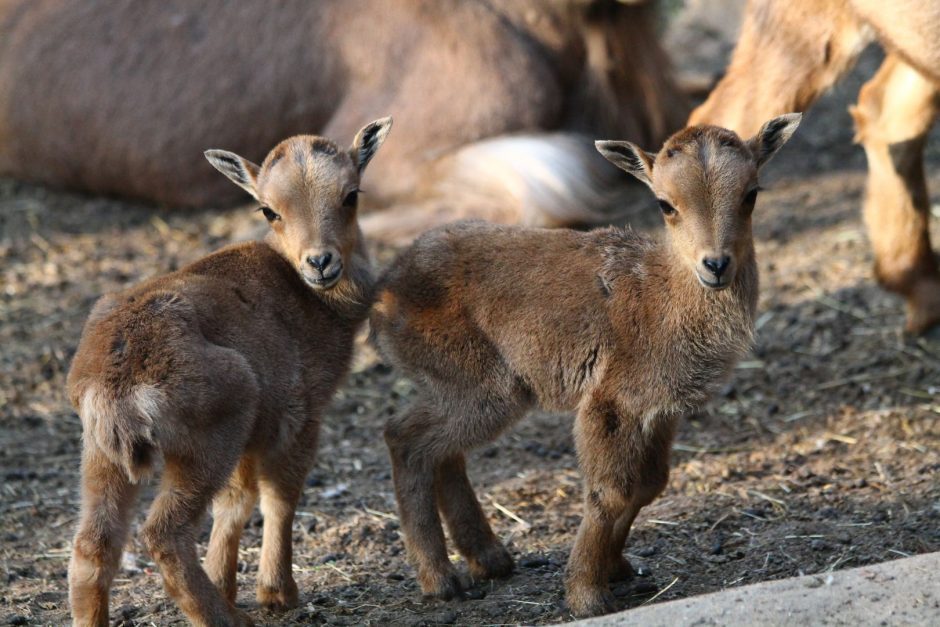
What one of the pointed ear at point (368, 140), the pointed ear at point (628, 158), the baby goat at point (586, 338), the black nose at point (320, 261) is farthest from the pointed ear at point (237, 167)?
the pointed ear at point (628, 158)

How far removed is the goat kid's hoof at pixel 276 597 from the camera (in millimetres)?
4664

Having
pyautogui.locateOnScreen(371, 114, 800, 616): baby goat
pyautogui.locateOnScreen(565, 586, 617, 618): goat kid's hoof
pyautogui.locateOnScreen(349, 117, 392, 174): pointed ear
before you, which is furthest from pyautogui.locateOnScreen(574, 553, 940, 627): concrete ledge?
pyautogui.locateOnScreen(349, 117, 392, 174): pointed ear

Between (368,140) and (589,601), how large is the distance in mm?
1890

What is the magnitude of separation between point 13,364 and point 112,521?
3.35 m

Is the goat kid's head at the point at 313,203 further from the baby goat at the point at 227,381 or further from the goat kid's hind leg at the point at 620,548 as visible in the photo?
the goat kid's hind leg at the point at 620,548

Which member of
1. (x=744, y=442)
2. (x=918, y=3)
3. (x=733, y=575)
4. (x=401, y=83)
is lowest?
(x=733, y=575)

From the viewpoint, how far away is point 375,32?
8836 mm

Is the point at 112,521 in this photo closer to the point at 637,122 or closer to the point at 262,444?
the point at 262,444

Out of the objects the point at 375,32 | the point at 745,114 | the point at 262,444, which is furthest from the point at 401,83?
the point at 262,444

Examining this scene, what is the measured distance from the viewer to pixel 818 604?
387cm

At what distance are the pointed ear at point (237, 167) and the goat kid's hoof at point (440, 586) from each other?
5.03 feet

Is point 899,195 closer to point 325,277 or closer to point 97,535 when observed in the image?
point 325,277

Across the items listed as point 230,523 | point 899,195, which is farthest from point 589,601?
point 899,195

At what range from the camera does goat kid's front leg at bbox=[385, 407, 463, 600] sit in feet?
15.4
